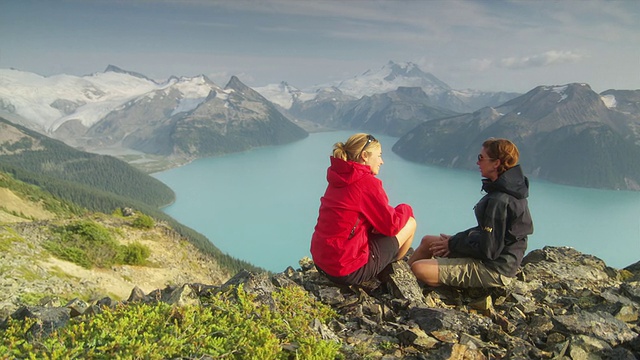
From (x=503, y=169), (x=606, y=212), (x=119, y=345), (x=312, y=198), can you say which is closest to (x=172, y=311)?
(x=119, y=345)

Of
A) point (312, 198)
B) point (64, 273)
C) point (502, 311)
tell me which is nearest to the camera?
point (502, 311)

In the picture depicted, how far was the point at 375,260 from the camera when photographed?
669 centimetres

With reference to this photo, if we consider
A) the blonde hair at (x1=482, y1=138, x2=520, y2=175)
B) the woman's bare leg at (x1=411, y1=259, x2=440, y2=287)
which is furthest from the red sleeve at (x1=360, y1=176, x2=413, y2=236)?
the blonde hair at (x1=482, y1=138, x2=520, y2=175)

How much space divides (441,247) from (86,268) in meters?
17.9

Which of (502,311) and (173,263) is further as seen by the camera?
(173,263)

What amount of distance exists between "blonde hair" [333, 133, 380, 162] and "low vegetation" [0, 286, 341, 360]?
2.64 m

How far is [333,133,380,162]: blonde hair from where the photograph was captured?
633 centimetres

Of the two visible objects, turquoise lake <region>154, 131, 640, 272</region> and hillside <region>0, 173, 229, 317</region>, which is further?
turquoise lake <region>154, 131, 640, 272</region>

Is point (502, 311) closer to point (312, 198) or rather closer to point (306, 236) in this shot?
point (306, 236)

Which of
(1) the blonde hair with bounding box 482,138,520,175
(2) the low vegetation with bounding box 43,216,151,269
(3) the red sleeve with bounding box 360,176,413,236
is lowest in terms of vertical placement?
(2) the low vegetation with bounding box 43,216,151,269

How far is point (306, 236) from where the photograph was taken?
11788 cm

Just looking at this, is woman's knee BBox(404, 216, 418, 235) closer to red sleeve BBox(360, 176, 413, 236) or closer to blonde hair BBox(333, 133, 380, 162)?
red sleeve BBox(360, 176, 413, 236)

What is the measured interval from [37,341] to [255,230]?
128060 mm

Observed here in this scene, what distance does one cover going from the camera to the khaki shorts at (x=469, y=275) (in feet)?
23.1
